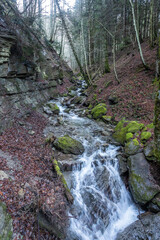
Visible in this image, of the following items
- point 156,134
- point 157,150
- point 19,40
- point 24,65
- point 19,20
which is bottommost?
point 157,150

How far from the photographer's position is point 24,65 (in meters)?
10.7

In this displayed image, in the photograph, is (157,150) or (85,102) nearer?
(157,150)

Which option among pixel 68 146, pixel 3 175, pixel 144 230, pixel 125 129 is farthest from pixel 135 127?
pixel 3 175

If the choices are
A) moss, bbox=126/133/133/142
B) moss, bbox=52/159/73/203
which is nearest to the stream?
moss, bbox=52/159/73/203

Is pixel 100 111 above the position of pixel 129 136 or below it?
above

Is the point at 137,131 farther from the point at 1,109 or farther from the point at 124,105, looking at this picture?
the point at 1,109

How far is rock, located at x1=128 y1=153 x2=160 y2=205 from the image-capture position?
501 cm

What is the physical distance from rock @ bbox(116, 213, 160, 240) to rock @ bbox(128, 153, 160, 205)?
1.98 feet

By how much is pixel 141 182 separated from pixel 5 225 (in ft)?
15.7

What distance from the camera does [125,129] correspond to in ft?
27.6

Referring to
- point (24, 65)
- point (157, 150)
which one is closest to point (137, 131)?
point (157, 150)

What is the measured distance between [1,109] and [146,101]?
32.7 feet

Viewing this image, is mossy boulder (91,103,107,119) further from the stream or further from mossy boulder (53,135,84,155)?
mossy boulder (53,135,84,155)

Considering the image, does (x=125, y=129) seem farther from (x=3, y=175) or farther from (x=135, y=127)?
(x=3, y=175)
